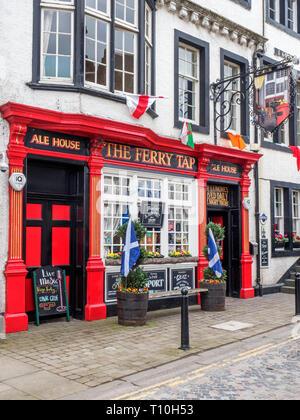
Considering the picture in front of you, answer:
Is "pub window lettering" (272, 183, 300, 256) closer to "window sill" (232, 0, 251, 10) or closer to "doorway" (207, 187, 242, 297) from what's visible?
"doorway" (207, 187, 242, 297)

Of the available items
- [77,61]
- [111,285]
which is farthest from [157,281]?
[77,61]

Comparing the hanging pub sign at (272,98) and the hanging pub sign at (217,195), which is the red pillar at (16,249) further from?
the hanging pub sign at (272,98)

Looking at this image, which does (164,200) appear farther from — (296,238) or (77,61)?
(296,238)

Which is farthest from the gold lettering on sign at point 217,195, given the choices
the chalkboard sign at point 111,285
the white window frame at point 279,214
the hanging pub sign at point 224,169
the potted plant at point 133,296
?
the potted plant at point 133,296

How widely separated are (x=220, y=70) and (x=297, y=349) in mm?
8652

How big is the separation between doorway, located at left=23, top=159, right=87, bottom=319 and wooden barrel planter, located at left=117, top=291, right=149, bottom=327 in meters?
1.06

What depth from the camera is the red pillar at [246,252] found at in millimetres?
13086

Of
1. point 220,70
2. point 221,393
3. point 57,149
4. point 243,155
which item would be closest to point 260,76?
point 220,70

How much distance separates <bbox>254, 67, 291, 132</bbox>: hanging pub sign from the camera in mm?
12078

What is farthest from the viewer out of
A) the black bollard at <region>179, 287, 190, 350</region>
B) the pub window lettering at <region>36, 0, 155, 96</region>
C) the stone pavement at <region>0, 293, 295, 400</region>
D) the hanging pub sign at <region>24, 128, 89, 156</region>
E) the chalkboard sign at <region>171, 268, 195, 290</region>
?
the chalkboard sign at <region>171, 268, 195, 290</region>

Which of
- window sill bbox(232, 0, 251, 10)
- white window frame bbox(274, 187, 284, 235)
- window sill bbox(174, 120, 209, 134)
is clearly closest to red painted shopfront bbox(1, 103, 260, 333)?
window sill bbox(174, 120, 209, 134)

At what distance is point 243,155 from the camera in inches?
515
